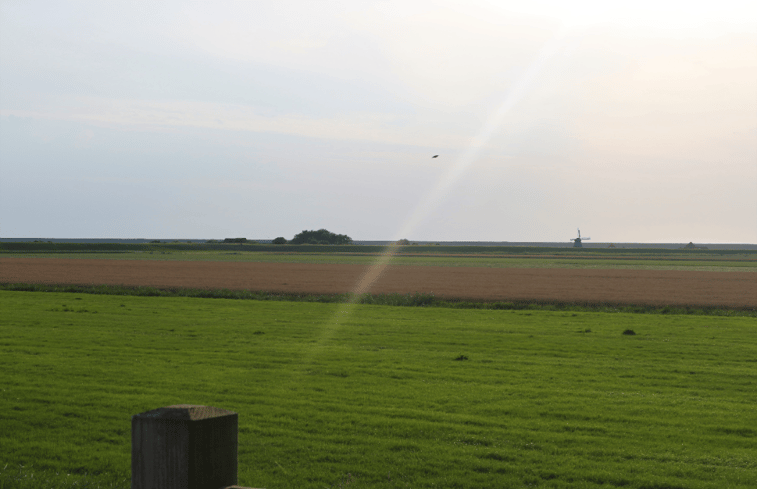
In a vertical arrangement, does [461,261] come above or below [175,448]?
above

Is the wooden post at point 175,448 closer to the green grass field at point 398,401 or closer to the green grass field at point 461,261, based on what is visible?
the green grass field at point 398,401

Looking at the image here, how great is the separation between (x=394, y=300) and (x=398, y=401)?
81.9ft

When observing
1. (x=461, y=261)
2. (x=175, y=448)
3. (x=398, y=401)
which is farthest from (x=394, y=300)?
(x=461, y=261)

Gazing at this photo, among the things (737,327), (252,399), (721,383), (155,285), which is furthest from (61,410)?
(155,285)

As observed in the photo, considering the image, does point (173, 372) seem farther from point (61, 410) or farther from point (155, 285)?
point (155, 285)

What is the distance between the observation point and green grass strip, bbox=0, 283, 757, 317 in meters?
33.6

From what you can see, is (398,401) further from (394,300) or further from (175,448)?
(394,300)

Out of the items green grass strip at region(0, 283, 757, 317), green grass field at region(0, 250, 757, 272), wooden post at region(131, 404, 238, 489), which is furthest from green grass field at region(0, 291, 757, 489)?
green grass field at region(0, 250, 757, 272)

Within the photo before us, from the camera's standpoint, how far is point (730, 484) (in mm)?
7230

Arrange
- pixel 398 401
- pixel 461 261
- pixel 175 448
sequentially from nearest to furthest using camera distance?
pixel 175 448, pixel 398 401, pixel 461 261

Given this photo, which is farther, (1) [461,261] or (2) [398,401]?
(1) [461,261]

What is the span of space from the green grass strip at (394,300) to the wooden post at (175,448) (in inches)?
1224

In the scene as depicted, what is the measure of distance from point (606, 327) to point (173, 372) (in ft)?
53.6

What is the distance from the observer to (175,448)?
8.73ft
